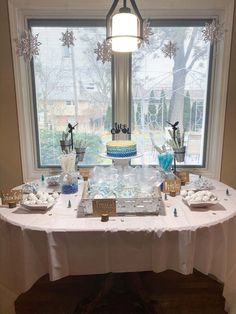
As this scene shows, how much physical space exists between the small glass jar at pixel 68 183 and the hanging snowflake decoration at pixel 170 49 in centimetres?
126

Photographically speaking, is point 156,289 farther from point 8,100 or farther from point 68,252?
point 8,100

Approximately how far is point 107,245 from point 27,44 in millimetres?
1689

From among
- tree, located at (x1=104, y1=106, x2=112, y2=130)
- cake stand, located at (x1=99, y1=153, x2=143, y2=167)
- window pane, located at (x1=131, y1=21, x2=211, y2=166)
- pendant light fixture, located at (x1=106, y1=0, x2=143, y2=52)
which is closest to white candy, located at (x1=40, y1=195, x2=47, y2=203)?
cake stand, located at (x1=99, y1=153, x2=143, y2=167)

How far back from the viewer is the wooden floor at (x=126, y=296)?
5.59 feet

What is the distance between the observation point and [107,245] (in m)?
1.31

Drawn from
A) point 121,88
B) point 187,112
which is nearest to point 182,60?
point 187,112

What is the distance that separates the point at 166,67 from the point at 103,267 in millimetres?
1716

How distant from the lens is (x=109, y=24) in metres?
1.45

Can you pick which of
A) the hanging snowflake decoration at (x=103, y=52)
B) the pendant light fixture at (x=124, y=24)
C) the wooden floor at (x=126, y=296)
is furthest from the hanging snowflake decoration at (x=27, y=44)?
the wooden floor at (x=126, y=296)

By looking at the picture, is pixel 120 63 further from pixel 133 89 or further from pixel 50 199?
pixel 50 199

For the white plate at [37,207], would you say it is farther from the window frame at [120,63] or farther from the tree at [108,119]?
the tree at [108,119]

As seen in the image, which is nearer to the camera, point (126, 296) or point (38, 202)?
point (38, 202)

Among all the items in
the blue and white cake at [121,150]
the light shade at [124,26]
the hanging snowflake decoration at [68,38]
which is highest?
the hanging snowflake decoration at [68,38]

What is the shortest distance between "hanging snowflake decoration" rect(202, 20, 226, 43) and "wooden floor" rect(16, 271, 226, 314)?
6.06ft
